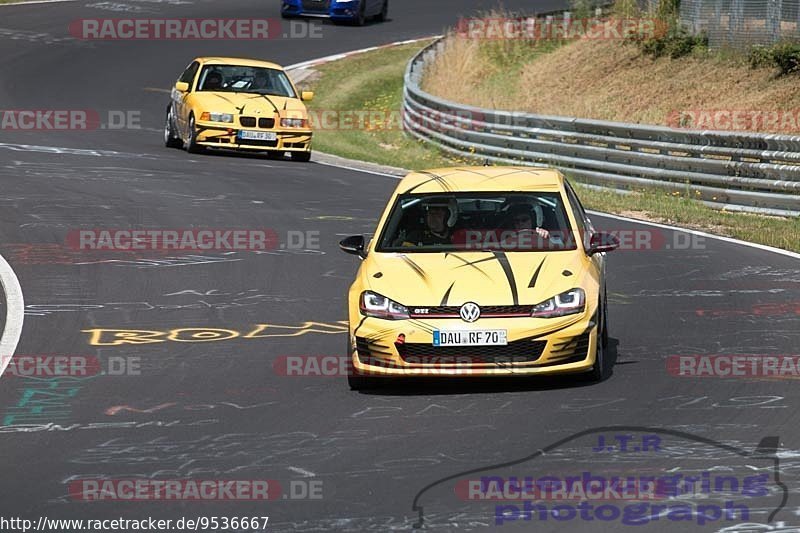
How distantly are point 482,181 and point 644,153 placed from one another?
11653 mm

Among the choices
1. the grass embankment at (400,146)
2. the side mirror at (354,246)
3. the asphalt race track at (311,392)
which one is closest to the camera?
the asphalt race track at (311,392)

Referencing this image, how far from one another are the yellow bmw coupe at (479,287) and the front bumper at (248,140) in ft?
50.2

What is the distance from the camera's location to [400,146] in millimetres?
31875

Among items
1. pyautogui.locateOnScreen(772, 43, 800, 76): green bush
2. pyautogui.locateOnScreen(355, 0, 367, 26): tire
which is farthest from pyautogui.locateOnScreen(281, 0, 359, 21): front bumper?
pyautogui.locateOnScreen(772, 43, 800, 76): green bush

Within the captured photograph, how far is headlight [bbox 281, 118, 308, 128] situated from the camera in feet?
87.9

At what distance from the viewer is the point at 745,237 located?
1848 centimetres

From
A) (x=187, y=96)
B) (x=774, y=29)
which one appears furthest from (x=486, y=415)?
(x=774, y=29)

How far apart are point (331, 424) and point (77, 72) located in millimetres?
32516

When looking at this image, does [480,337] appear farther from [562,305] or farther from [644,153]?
[644,153]

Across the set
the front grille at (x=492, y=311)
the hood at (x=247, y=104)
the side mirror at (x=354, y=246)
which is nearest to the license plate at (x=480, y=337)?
the front grille at (x=492, y=311)

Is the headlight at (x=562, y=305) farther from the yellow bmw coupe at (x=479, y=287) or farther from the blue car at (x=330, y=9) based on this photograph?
the blue car at (x=330, y=9)

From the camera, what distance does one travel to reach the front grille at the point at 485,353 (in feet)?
33.8

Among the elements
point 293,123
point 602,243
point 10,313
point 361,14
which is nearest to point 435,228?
point 602,243

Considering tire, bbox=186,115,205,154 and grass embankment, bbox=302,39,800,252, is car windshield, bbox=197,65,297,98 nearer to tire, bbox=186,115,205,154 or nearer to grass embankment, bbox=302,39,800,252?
tire, bbox=186,115,205,154
